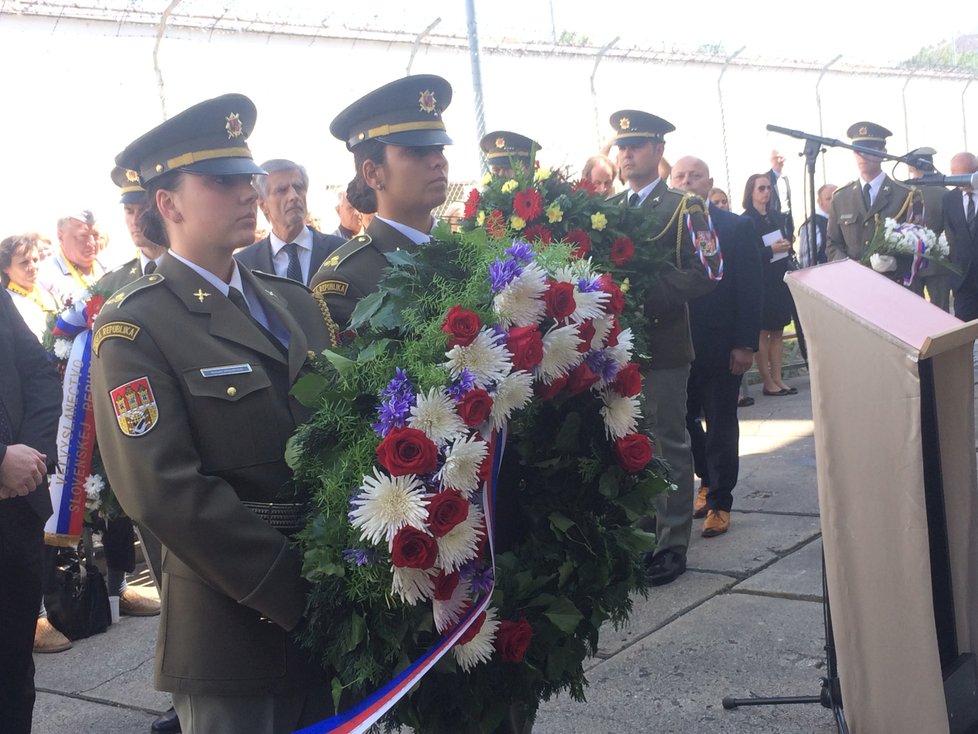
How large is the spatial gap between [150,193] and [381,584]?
1176 millimetres

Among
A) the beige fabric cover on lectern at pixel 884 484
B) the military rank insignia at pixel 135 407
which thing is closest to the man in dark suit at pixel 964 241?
the beige fabric cover on lectern at pixel 884 484

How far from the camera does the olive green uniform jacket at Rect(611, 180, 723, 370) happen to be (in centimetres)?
542

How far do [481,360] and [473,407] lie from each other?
0.41 feet

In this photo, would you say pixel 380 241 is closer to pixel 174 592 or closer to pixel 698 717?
pixel 174 592

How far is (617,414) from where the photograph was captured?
2658 millimetres

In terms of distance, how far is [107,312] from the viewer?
8.07 ft

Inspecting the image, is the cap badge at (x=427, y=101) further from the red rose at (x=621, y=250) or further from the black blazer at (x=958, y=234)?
the black blazer at (x=958, y=234)

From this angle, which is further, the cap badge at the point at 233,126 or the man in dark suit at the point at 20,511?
the man in dark suit at the point at 20,511

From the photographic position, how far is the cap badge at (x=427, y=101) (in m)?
3.31

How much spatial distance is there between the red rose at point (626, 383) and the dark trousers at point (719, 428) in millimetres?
3639

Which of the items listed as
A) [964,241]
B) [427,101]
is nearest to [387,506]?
[427,101]

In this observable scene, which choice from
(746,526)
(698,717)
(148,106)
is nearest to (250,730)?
(698,717)

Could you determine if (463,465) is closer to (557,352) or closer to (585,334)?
(557,352)

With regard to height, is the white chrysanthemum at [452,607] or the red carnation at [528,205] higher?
the red carnation at [528,205]
